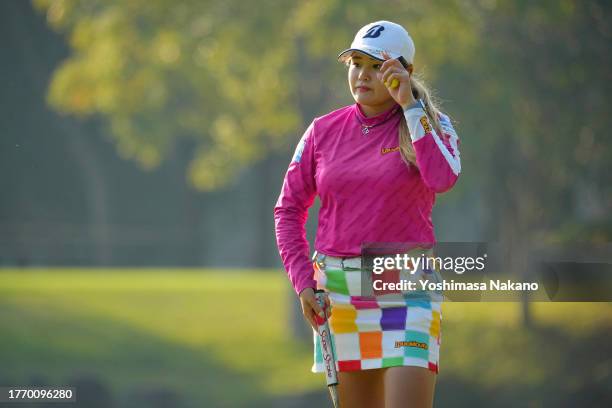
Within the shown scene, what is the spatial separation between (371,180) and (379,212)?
11 centimetres

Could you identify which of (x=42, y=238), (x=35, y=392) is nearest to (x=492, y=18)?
(x=35, y=392)

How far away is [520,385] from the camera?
42.5 feet

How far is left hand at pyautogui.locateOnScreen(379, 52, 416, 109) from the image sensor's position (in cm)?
407

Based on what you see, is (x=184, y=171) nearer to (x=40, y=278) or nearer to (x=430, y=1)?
(x=40, y=278)

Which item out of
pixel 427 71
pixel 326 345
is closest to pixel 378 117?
pixel 326 345

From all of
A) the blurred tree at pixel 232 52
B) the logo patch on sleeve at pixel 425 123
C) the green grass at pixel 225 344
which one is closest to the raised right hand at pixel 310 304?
the logo patch on sleeve at pixel 425 123

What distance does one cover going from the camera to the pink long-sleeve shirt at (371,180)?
4.03 meters

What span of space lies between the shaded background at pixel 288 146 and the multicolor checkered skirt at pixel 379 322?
6.04m

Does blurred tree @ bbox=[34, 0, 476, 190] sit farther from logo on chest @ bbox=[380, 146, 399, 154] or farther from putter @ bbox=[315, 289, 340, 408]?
putter @ bbox=[315, 289, 340, 408]

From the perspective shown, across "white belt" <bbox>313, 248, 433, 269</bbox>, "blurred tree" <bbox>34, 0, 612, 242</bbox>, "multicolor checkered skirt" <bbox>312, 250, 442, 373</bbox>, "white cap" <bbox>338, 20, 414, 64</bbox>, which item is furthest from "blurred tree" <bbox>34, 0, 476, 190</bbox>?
"multicolor checkered skirt" <bbox>312, 250, 442, 373</bbox>

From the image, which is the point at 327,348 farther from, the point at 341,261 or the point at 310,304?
the point at 341,261

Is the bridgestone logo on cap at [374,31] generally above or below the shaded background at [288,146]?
below

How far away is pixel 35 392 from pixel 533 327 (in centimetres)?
605

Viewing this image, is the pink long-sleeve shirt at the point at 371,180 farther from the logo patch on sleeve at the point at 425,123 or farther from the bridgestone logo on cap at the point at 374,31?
the bridgestone logo on cap at the point at 374,31
